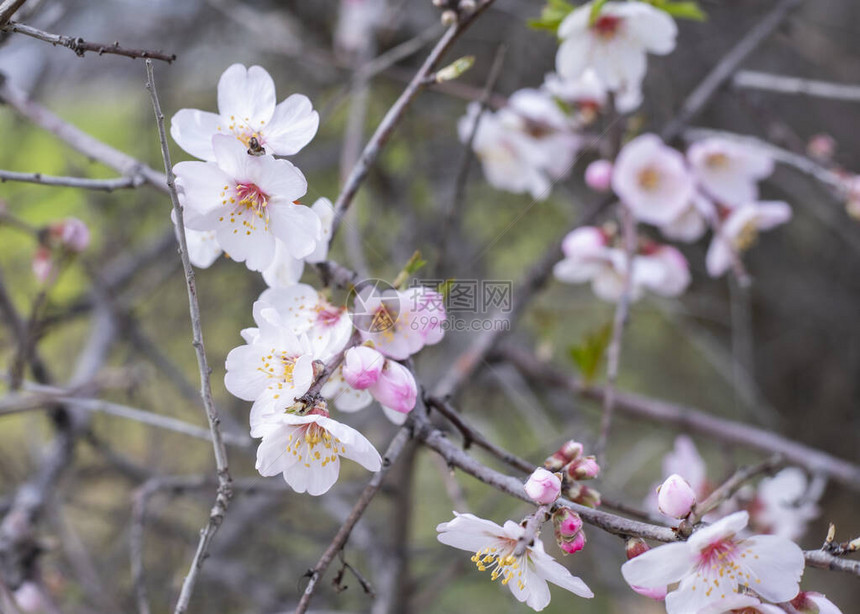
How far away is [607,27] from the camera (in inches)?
59.4

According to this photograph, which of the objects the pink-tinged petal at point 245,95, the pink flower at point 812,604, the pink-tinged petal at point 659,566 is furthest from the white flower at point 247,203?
the pink flower at point 812,604

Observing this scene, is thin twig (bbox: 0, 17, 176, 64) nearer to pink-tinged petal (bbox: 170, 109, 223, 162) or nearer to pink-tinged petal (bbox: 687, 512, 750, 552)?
pink-tinged petal (bbox: 170, 109, 223, 162)

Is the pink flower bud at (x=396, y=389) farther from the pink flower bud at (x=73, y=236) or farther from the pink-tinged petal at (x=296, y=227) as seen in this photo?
the pink flower bud at (x=73, y=236)

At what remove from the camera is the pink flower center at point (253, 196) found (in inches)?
37.6

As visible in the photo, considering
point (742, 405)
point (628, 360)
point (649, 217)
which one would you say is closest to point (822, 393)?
point (742, 405)

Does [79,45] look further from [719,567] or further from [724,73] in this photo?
[724,73]

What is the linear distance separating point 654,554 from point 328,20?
3.00 metres

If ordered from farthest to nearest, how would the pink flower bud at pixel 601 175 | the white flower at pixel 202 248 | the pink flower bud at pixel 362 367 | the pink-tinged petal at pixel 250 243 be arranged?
1. the pink flower bud at pixel 601 175
2. the white flower at pixel 202 248
3. the pink-tinged petal at pixel 250 243
4. the pink flower bud at pixel 362 367

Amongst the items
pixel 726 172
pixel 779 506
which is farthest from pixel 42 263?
pixel 779 506

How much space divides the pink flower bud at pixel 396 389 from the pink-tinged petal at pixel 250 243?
26 cm

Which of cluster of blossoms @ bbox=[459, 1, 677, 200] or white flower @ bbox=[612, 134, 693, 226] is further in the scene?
white flower @ bbox=[612, 134, 693, 226]

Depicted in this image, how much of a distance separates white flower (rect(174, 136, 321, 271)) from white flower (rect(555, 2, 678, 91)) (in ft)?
2.73

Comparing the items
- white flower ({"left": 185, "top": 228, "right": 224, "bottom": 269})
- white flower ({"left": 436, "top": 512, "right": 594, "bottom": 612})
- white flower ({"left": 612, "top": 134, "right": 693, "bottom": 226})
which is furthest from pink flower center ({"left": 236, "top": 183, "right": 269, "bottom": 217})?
white flower ({"left": 612, "top": 134, "right": 693, "bottom": 226})

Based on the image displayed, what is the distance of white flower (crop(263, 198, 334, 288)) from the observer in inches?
40.4
